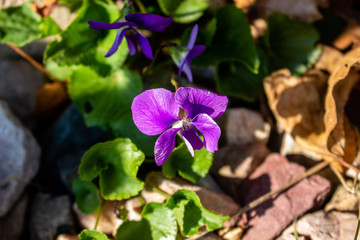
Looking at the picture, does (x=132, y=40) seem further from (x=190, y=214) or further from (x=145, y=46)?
(x=190, y=214)

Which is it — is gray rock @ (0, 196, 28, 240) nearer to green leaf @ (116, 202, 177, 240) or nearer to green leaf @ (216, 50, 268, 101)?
green leaf @ (116, 202, 177, 240)

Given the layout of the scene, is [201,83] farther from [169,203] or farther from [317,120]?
[169,203]

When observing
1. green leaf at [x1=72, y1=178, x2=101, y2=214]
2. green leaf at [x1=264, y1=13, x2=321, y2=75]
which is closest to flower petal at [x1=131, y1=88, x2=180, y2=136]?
green leaf at [x1=72, y1=178, x2=101, y2=214]

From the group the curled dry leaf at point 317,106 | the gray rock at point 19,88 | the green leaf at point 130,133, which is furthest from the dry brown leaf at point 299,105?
the gray rock at point 19,88

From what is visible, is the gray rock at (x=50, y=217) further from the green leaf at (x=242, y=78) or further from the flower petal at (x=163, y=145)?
the green leaf at (x=242, y=78)

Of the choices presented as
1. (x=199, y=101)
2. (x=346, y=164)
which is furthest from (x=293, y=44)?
(x=199, y=101)

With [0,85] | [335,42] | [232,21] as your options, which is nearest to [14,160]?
[0,85]
